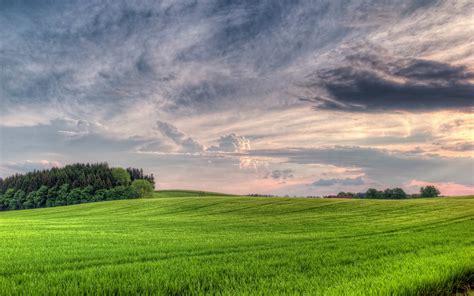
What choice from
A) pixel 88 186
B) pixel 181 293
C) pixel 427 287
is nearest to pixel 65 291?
pixel 181 293

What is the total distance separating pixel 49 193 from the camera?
135625 millimetres

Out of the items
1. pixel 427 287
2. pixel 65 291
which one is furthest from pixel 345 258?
pixel 65 291

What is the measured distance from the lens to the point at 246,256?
47.1 ft

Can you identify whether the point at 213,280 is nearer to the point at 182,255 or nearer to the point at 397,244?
the point at 182,255

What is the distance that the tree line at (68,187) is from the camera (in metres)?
132

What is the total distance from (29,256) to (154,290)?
10.8m

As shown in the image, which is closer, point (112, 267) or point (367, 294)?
point (367, 294)

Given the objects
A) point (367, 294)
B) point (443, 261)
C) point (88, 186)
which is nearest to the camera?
point (367, 294)

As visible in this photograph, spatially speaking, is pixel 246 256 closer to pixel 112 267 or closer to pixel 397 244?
pixel 112 267

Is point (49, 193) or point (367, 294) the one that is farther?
point (49, 193)

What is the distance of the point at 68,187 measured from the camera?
454 feet

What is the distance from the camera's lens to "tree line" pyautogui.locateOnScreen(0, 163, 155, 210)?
132m

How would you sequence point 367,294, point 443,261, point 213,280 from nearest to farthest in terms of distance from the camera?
point 367,294 < point 213,280 < point 443,261

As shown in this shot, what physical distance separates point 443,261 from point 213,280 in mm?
7506
